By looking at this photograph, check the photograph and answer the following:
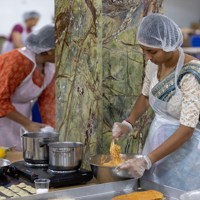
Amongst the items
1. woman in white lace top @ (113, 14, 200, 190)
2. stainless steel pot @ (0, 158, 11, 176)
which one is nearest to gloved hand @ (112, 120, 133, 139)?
woman in white lace top @ (113, 14, 200, 190)

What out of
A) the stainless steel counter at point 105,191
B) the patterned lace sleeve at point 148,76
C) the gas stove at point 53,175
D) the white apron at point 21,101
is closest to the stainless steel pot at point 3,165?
the gas stove at point 53,175

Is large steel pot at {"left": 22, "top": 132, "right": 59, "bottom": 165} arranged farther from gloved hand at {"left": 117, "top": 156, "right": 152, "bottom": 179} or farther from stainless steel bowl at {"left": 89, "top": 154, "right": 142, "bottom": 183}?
gloved hand at {"left": 117, "top": 156, "right": 152, "bottom": 179}

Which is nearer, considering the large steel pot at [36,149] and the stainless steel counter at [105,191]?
the stainless steel counter at [105,191]

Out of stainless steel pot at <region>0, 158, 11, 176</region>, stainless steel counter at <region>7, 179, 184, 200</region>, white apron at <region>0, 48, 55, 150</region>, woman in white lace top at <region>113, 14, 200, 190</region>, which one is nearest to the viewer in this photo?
stainless steel counter at <region>7, 179, 184, 200</region>

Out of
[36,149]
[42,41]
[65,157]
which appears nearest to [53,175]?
[65,157]

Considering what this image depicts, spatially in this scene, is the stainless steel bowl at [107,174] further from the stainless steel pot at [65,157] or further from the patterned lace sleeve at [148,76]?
the patterned lace sleeve at [148,76]

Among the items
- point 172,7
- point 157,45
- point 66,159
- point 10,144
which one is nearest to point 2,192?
point 66,159

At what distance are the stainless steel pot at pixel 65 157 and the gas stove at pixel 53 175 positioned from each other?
3cm

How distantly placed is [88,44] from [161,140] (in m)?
0.65

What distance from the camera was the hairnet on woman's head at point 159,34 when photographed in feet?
8.11

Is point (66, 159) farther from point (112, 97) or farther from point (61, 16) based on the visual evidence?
point (61, 16)

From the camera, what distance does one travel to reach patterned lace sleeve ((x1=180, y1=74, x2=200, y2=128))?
2.37m

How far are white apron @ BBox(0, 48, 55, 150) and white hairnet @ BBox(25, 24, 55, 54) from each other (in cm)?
5

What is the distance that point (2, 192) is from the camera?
90.9 inches
